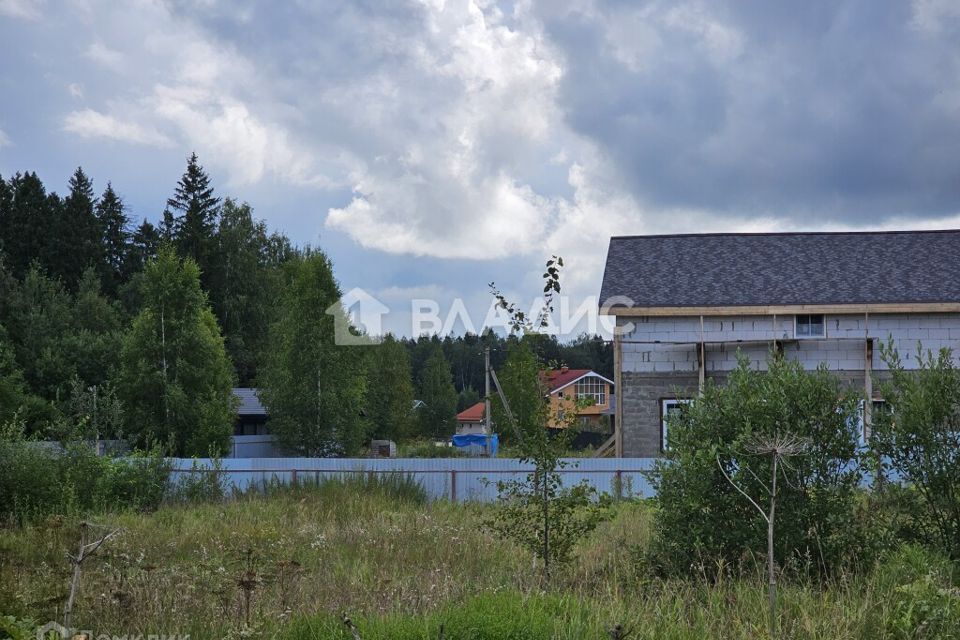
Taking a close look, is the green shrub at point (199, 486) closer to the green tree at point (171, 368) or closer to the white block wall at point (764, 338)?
the white block wall at point (764, 338)

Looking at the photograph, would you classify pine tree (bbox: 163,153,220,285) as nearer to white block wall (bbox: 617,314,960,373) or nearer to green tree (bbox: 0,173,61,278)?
green tree (bbox: 0,173,61,278)

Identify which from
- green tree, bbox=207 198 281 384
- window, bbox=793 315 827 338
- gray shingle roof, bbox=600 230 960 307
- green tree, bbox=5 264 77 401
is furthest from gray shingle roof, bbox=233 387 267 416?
window, bbox=793 315 827 338

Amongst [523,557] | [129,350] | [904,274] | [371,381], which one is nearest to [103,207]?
[371,381]

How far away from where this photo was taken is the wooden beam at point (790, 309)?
20.7 metres

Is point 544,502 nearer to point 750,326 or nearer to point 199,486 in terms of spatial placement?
point 199,486

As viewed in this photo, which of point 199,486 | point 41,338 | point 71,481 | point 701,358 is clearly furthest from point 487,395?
point 41,338

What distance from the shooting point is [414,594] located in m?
6.61

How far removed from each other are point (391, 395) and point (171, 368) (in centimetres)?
1907

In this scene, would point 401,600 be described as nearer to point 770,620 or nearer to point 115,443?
point 770,620

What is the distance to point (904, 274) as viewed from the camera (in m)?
22.1

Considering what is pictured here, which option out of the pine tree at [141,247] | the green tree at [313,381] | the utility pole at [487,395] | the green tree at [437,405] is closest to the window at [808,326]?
the utility pole at [487,395]

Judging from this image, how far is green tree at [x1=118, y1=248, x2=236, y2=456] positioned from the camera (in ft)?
97.6

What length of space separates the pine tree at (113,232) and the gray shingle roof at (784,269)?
135 feet

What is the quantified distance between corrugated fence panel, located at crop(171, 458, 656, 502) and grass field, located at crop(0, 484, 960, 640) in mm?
6303
